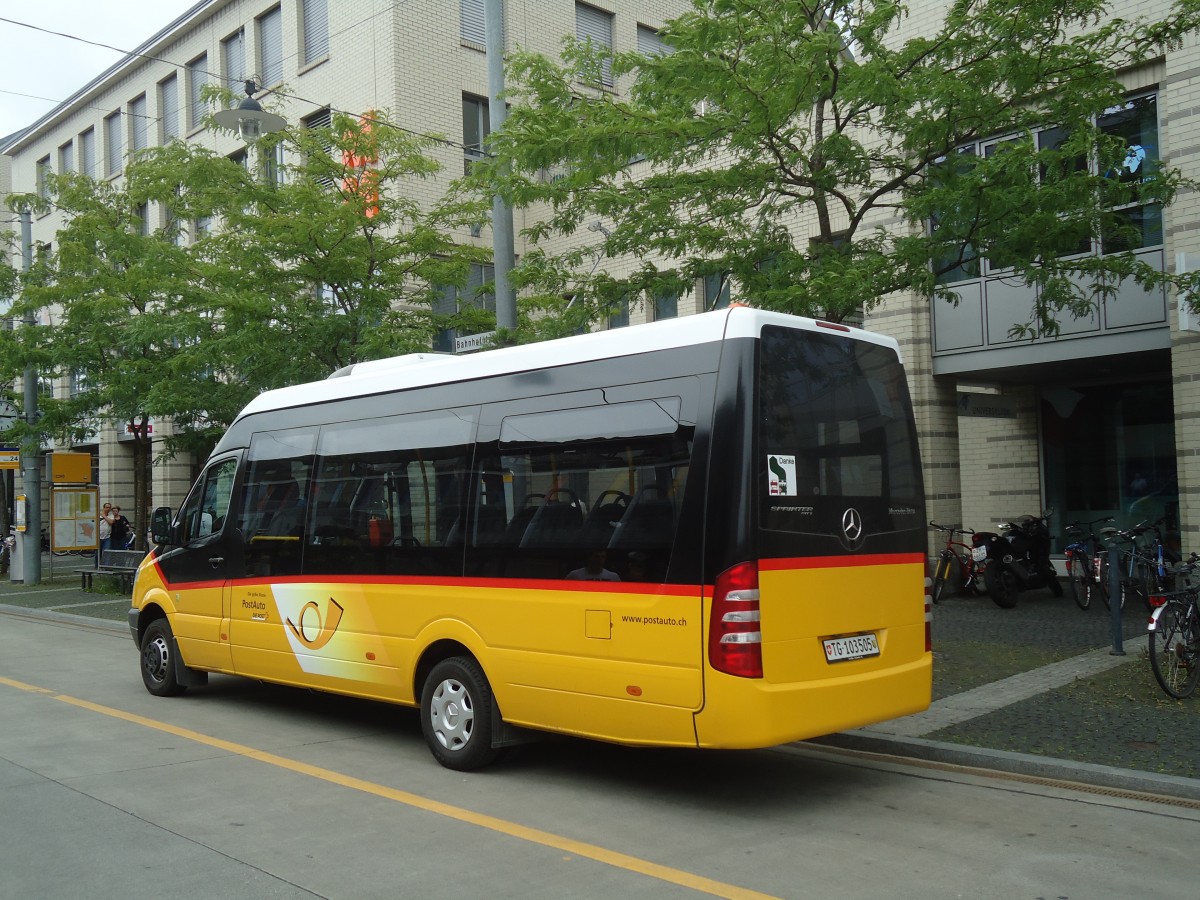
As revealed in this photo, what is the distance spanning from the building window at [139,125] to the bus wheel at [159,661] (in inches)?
1054

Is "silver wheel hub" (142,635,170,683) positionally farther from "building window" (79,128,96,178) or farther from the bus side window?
"building window" (79,128,96,178)

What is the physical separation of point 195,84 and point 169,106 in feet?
6.37

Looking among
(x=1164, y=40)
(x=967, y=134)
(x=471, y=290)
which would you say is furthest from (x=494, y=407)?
(x=471, y=290)

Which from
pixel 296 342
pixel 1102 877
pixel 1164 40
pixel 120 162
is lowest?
pixel 1102 877

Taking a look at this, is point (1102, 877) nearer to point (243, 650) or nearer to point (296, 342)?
point (243, 650)

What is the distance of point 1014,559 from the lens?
1530cm

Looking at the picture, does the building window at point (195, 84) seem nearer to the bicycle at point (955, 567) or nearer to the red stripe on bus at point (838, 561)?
the bicycle at point (955, 567)

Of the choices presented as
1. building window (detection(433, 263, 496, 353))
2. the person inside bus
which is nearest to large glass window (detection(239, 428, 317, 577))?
the person inside bus

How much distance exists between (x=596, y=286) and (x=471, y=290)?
8242mm

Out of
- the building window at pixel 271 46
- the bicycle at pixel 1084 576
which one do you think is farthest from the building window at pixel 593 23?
the bicycle at pixel 1084 576

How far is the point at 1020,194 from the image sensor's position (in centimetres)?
1016

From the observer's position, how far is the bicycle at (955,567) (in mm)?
15648

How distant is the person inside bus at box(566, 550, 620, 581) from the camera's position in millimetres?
6676

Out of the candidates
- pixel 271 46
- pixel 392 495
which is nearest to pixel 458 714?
pixel 392 495
